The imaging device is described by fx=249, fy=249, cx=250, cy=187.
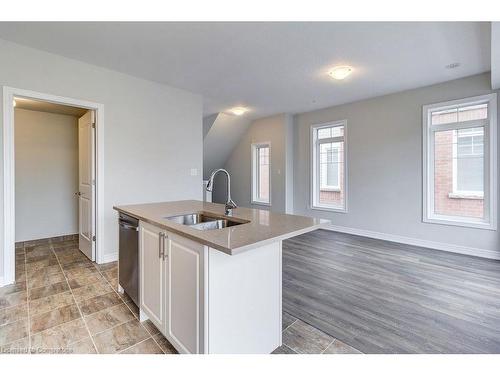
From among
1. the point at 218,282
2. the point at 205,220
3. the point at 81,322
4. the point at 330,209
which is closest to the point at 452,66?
the point at 330,209

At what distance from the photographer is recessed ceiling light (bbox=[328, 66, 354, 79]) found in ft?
11.0

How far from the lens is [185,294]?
4.67ft

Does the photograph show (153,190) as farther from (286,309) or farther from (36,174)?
(286,309)

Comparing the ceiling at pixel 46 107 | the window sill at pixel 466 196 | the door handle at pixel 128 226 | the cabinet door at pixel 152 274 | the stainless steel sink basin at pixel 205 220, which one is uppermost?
the ceiling at pixel 46 107

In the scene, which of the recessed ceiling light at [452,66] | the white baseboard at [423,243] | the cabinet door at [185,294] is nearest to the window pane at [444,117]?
the recessed ceiling light at [452,66]

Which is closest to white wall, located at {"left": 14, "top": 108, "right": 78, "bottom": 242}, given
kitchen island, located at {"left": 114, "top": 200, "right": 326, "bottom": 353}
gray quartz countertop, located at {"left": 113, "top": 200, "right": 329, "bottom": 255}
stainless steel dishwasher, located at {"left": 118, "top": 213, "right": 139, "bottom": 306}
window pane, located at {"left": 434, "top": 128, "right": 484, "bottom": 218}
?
stainless steel dishwasher, located at {"left": 118, "top": 213, "right": 139, "bottom": 306}

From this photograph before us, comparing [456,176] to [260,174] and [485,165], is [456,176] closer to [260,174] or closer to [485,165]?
[485,165]

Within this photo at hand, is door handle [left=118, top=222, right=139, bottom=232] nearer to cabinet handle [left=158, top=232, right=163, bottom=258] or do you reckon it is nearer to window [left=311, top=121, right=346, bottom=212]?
cabinet handle [left=158, top=232, right=163, bottom=258]

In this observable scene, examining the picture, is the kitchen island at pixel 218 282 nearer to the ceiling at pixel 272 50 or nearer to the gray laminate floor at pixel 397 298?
the gray laminate floor at pixel 397 298

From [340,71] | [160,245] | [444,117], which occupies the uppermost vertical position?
[340,71]

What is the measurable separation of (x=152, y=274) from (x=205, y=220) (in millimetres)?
600

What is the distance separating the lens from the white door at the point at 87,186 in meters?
3.40

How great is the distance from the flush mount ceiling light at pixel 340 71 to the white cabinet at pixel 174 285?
310cm

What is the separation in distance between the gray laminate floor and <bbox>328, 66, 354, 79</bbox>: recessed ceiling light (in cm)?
258
